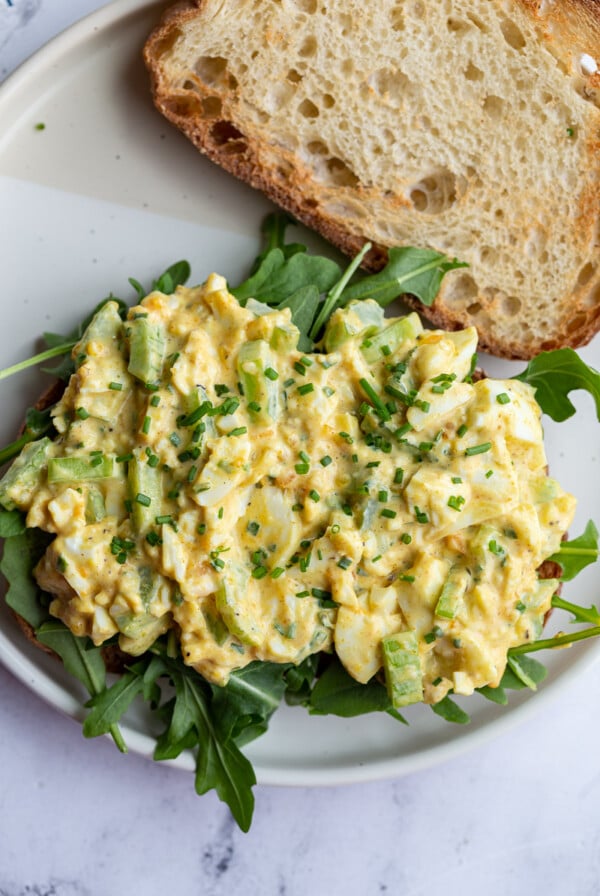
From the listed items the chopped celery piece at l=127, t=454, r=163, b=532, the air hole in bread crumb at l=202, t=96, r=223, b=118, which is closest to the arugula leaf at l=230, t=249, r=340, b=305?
the air hole in bread crumb at l=202, t=96, r=223, b=118

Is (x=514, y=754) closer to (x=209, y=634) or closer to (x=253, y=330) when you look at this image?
(x=209, y=634)

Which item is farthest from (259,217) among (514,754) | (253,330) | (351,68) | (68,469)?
(514,754)

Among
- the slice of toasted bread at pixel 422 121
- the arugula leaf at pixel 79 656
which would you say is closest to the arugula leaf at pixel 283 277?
the slice of toasted bread at pixel 422 121

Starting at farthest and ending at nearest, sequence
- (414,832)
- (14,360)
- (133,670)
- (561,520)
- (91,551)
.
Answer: (414,832) → (14,360) → (133,670) → (561,520) → (91,551)

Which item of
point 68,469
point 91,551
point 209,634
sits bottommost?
point 209,634

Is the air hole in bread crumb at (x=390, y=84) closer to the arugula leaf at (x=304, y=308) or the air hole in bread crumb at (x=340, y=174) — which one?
the air hole in bread crumb at (x=340, y=174)

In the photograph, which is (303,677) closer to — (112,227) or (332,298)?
→ (332,298)

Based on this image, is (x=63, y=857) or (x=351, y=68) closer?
(x=351, y=68)

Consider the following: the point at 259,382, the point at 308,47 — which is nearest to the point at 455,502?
the point at 259,382
